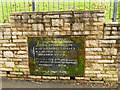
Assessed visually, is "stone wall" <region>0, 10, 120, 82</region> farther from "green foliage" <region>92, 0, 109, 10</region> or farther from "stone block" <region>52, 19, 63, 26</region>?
"green foliage" <region>92, 0, 109, 10</region>

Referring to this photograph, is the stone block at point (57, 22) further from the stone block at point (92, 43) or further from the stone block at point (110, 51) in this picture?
the stone block at point (110, 51)

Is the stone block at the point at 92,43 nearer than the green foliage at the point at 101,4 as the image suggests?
Yes

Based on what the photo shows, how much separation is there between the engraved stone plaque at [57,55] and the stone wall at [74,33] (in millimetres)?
141

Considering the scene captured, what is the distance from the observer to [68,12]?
3.37 metres

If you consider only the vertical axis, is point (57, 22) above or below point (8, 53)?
above

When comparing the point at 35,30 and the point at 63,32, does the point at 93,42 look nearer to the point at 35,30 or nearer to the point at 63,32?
the point at 63,32

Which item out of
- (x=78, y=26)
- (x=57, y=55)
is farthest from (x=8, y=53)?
(x=78, y=26)

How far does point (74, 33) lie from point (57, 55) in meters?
0.78

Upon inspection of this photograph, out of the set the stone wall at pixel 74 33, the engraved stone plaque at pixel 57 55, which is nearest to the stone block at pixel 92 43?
the stone wall at pixel 74 33

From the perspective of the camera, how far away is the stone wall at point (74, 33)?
338cm

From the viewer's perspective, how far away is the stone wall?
11.1 ft

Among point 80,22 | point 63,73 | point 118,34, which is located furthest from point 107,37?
point 63,73

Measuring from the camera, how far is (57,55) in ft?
11.9

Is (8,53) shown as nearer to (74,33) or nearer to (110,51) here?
(74,33)
